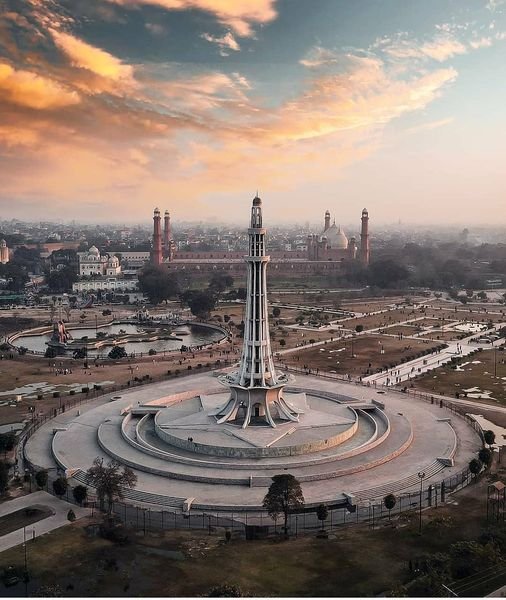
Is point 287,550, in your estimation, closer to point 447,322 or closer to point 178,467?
point 178,467

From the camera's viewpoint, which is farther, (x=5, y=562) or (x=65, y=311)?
(x=65, y=311)

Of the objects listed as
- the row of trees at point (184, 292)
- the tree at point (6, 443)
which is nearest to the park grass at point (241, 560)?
the tree at point (6, 443)

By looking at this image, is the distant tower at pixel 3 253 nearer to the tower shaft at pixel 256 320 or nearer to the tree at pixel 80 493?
the tower shaft at pixel 256 320

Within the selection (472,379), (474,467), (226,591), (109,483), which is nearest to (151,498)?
(109,483)

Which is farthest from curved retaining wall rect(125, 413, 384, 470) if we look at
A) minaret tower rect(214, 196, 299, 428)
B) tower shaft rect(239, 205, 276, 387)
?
tower shaft rect(239, 205, 276, 387)

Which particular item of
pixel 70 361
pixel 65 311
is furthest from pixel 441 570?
pixel 65 311

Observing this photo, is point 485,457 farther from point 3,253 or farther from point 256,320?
point 3,253
